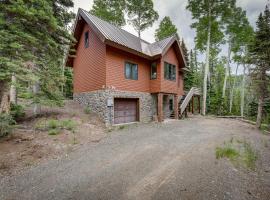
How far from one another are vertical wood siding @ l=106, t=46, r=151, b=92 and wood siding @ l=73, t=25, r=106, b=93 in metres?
0.42

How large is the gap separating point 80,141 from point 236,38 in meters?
24.0

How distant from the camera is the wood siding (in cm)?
1086

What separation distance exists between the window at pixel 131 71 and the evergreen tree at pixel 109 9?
12976 mm

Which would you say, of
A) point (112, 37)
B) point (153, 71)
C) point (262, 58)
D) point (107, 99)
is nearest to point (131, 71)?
point (153, 71)

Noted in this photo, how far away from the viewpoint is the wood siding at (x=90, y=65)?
10859mm

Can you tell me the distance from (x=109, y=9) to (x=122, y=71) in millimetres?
14862

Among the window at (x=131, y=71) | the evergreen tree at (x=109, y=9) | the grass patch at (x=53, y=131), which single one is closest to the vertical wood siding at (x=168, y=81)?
the window at (x=131, y=71)

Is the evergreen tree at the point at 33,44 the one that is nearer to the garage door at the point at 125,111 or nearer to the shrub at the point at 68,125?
the shrub at the point at 68,125

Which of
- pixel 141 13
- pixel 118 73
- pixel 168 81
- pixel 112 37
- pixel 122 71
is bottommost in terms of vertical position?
pixel 168 81

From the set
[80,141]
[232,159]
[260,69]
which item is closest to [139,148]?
[80,141]

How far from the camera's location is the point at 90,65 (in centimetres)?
1219

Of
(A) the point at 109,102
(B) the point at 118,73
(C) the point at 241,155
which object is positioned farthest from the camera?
(B) the point at 118,73

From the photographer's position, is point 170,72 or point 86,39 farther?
point 170,72

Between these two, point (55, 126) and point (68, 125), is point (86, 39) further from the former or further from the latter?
point (55, 126)
